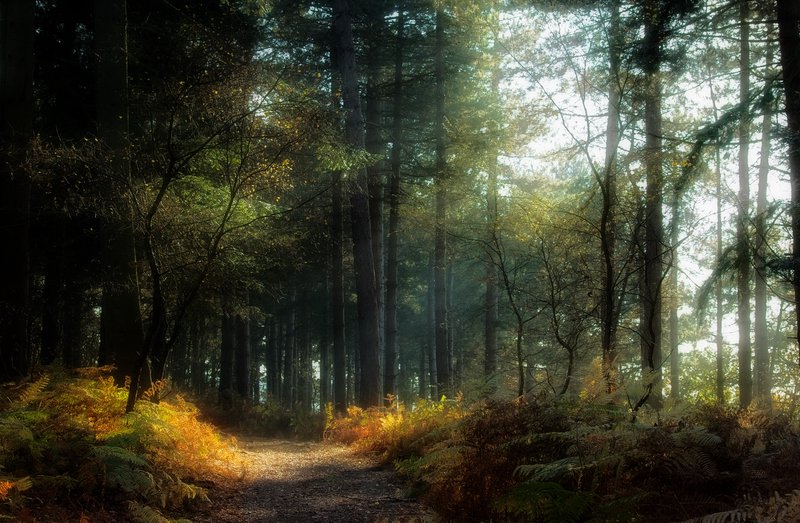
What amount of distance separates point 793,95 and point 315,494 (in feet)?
24.7

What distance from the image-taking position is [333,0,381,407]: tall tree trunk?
15.6 metres

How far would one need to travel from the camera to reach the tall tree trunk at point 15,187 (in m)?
8.47

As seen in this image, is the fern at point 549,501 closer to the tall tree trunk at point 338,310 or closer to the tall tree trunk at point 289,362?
the tall tree trunk at point 338,310

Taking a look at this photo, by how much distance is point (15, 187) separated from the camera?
349 inches

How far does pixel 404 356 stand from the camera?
42.7m

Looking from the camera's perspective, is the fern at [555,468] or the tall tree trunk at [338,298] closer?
the fern at [555,468]

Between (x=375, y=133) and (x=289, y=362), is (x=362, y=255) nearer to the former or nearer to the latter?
(x=375, y=133)

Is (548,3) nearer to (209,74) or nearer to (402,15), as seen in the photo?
(209,74)

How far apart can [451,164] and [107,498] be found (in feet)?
42.5

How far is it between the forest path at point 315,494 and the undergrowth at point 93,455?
448mm

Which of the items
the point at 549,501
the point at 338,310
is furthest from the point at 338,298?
the point at 549,501

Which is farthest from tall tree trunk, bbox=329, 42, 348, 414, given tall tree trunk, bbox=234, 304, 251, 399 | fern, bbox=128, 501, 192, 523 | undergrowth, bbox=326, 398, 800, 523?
fern, bbox=128, 501, 192, 523

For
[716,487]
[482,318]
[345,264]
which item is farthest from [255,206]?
[482,318]

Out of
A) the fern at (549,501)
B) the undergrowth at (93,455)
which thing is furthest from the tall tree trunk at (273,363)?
the fern at (549,501)
